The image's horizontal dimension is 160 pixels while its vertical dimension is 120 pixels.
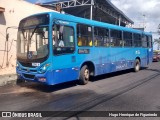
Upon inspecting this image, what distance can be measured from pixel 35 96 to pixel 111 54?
612cm

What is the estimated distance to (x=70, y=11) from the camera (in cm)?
3712

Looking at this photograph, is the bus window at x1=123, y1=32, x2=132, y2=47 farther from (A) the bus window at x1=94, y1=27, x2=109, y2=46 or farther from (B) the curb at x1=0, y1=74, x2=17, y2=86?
(B) the curb at x1=0, y1=74, x2=17, y2=86

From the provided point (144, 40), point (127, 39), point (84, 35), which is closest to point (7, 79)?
point (84, 35)

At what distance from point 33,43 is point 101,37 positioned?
4315mm

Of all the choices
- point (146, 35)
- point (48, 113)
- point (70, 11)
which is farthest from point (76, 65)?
point (70, 11)

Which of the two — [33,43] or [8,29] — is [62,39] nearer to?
[33,43]

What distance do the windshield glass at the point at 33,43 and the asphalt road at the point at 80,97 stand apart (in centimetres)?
150

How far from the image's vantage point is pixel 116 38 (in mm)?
15727

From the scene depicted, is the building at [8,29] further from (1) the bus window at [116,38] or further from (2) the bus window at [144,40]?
(2) the bus window at [144,40]

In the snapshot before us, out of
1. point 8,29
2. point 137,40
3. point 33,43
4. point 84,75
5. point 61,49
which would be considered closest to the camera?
point 61,49

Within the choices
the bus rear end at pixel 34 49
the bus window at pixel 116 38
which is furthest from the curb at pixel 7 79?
the bus window at pixel 116 38

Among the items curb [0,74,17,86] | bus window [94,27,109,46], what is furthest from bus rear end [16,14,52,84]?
bus window [94,27,109,46]

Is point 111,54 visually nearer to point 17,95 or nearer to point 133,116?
point 17,95

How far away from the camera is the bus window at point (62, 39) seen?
34.8 ft
